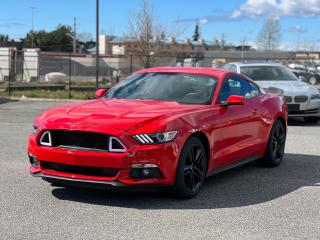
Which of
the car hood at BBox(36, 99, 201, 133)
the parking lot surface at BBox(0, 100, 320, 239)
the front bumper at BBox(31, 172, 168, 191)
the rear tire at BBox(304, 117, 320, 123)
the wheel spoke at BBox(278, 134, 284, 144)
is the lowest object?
the parking lot surface at BBox(0, 100, 320, 239)

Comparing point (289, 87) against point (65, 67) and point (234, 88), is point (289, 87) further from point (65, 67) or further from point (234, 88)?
point (65, 67)

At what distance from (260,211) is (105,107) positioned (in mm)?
2062

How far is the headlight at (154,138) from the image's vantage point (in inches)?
220

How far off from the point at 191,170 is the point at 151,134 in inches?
32.3

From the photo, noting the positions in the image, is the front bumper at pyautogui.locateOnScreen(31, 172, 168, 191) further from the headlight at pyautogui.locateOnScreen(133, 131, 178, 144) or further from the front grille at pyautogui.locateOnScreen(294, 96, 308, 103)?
the front grille at pyautogui.locateOnScreen(294, 96, 308, 103)

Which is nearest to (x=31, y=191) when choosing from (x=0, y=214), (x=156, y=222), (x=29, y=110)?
(x=0, y=214)

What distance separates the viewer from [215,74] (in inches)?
289

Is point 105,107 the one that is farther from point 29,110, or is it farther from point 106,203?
point 29,110

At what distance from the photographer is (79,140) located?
5730 millimetres

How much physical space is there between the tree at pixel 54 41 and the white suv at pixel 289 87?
350ft

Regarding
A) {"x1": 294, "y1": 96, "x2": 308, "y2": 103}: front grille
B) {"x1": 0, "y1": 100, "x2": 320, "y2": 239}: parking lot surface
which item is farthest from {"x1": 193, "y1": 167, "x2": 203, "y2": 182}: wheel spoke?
{"x1": 294, "y1": 96, "x2": 308, "y2": 103}: front grille

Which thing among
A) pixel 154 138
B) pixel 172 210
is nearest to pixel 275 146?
pixel 172 210

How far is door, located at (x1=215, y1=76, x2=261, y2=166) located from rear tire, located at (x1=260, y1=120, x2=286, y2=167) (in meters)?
0.49

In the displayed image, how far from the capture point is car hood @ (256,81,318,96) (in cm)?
1396
